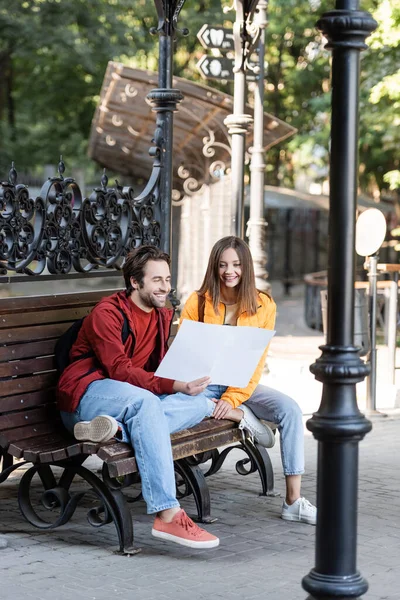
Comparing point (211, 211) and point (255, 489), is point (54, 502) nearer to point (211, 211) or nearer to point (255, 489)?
point (255, 489)

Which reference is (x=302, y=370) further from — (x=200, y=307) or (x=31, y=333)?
(x=31, y=333)

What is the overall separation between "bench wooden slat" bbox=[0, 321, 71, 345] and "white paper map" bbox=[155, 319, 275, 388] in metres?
0.71

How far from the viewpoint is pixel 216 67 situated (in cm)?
1011

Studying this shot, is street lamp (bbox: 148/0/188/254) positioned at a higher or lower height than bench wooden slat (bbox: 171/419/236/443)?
higher

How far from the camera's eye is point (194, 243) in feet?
44.6

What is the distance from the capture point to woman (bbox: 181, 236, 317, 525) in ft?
19.8

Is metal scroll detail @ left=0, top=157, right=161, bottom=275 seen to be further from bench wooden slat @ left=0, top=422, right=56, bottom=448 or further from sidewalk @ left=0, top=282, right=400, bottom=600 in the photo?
sidewalk @ left=0, top=282, right=400, bottom=600

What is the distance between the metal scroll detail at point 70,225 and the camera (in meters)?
5.81

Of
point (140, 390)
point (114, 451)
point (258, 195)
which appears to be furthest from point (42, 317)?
point (258, 195)

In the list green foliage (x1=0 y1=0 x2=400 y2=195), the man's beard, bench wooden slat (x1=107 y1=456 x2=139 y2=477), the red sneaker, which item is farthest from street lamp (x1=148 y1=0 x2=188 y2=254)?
green foliage (x1=0 y1=0 x2=400 y2=195)

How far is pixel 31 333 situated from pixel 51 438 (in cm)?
57

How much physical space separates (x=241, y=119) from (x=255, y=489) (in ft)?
10.8

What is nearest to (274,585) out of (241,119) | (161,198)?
(161,198)

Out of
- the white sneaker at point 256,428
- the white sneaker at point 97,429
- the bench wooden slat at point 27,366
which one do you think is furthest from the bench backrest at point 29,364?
the white sneaker at point 256,428
